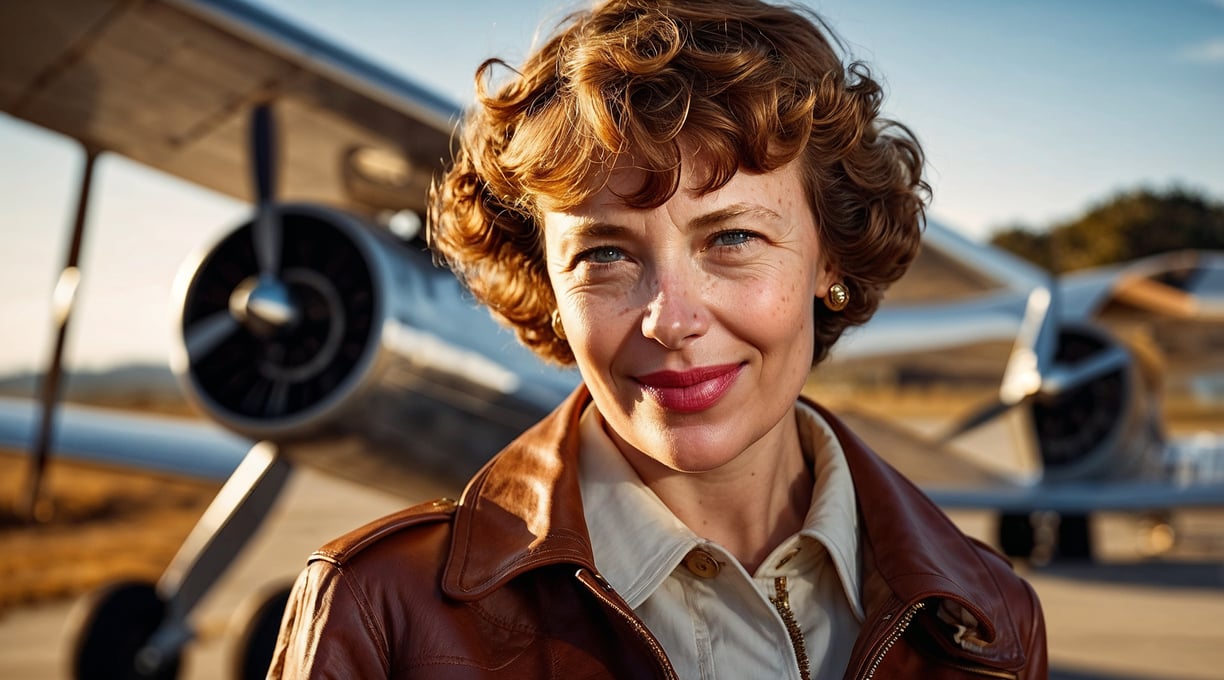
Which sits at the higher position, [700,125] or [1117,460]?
[700,125]

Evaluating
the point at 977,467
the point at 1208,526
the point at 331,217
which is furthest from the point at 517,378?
the point at 1208,526

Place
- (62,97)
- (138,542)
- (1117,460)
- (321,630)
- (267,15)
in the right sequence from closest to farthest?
1. (321,630)
2. (267,15)
3. (62,97)
4. (1117,460)
5. (138,542)

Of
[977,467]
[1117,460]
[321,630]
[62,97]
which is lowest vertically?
[977,467]

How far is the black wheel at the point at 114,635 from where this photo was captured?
5109 millimetres

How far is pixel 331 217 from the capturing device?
4547 millimetres

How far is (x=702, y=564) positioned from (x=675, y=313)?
0.31 metres

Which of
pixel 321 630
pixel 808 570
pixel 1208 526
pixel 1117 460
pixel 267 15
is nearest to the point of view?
pixel 321 630

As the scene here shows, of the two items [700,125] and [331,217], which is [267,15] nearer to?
[331,217]

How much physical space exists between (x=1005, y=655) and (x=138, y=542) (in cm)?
1377

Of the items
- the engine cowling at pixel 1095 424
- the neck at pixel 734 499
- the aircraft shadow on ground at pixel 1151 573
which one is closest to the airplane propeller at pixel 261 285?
the neck at pixel 734 499

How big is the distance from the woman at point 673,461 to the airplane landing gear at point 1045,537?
320 inches

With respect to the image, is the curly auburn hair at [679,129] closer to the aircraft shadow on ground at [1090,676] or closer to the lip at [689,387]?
the lip at [689,387]

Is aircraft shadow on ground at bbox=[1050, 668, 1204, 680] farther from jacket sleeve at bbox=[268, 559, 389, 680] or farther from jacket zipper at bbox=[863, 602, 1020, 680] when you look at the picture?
jacket sleeve at bbox=[268, 559, 389, 680]

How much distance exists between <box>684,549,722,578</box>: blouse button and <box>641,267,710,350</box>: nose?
26cm
